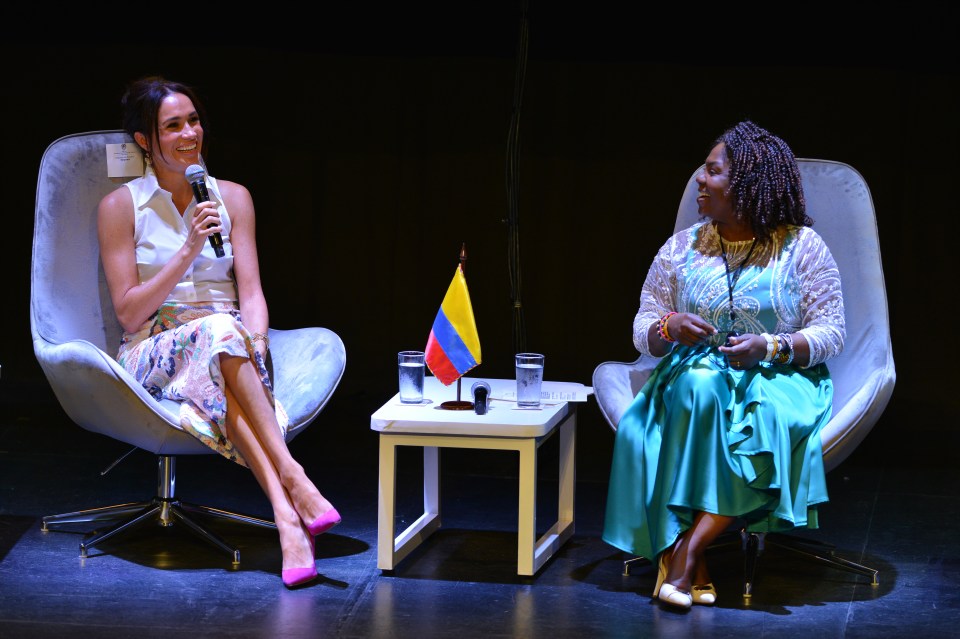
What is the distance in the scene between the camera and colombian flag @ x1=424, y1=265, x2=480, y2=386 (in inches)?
136

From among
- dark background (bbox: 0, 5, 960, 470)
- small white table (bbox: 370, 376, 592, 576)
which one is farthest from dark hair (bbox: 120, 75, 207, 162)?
dark background (bbox: 0, 5, 960, 470)

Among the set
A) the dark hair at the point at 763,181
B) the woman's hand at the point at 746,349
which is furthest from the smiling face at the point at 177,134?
the woman's hand at the point at 746,349

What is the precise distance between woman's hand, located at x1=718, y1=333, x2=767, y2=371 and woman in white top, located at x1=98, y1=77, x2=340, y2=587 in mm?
1063

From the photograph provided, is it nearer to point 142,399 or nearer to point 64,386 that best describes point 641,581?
point 142,399

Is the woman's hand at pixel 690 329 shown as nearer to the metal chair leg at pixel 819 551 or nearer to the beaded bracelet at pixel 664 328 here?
the beaded bracelet at pixel 664 328

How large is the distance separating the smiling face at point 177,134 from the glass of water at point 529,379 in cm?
108

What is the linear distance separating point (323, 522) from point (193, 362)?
1.74 ft

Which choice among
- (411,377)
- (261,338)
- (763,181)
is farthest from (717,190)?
(261,338)

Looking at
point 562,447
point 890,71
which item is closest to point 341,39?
point 890,71

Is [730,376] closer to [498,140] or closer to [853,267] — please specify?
[853,267]

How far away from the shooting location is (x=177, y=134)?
3686 millimetres

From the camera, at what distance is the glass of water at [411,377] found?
3.48m

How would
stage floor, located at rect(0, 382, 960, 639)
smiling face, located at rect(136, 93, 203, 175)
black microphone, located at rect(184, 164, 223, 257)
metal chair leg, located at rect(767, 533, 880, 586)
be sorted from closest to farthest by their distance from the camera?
stage floor, located at rect(0, 382, 960, 639)
metal chair leg, located at rect(767, 533, 880, 586)
black microphone, located at rect(184, 164, 223, 257)
smiling face, located at rect(136, 93, 203, 175)

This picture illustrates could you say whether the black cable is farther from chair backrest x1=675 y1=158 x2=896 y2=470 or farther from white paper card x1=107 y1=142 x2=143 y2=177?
white paper card x1=107 y1=142 x2=143 y2=177
